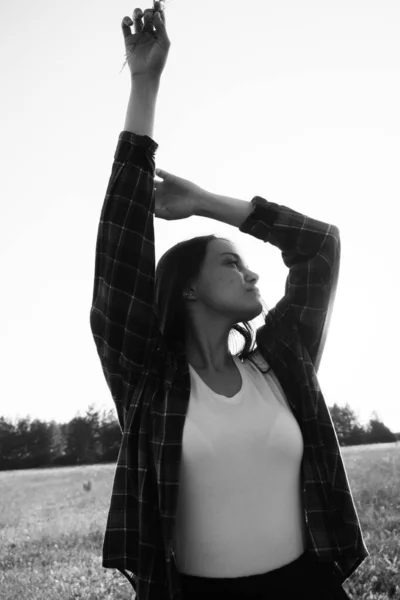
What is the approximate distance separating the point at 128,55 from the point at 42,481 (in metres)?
21.1

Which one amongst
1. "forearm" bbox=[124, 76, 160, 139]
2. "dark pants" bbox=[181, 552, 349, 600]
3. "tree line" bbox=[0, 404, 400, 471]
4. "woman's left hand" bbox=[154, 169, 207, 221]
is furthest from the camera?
"tree line" bbox=[0, 404, 400, 471]

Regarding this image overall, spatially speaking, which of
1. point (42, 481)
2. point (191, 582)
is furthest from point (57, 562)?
point (42, 481)

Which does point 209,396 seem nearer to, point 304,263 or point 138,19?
point 304,263

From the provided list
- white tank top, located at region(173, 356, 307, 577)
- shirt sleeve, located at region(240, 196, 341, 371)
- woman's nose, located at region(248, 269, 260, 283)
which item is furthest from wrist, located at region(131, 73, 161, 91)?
white tank top, located at region(173, 356, 307, 577)

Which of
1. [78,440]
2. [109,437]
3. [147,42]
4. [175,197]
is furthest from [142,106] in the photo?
[78,440]

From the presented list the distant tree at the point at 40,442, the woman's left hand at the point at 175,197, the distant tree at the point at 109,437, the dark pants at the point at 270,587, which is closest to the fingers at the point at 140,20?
the woman's left hand at the point at 175,197

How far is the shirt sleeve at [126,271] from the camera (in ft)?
6.91

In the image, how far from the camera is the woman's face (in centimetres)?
234

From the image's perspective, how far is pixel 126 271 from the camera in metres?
2.12

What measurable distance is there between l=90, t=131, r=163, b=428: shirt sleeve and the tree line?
28524 mm

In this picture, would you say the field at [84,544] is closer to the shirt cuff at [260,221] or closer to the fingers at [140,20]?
the shirt cuff at [260,221]

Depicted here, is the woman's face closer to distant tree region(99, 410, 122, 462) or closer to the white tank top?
the white tank top

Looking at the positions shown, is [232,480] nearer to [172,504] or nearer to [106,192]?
[172,504]

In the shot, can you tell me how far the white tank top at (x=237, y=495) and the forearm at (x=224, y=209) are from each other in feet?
3.23
